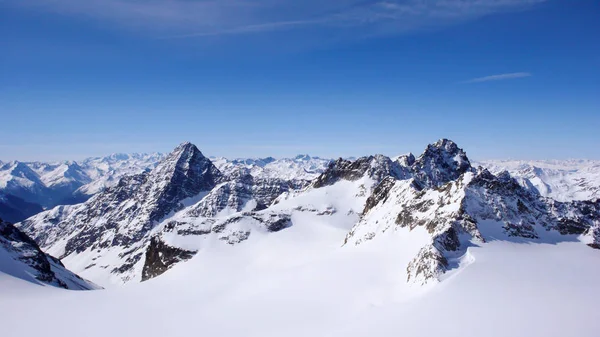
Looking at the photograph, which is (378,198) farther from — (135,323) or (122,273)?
(122,273)

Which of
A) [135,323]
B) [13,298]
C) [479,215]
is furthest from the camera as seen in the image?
[479,215]

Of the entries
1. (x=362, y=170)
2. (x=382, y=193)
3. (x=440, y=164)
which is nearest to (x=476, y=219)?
(x=382, y=193)

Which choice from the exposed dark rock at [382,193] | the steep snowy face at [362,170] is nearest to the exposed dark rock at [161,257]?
the exposed dark rock at [382,193]

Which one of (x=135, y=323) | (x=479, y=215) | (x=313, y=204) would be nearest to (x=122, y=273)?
(x=313, y=204)

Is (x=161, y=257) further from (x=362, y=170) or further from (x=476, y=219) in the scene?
(x=476, y=219)

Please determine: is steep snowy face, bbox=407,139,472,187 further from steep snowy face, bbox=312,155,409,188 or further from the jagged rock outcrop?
the jagged rock outcrop

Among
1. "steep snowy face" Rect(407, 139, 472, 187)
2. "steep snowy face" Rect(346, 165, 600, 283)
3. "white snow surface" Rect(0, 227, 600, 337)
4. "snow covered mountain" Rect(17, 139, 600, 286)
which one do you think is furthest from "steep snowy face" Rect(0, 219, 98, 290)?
"steep snowy face" Rect(407, 139, 472, 187)
